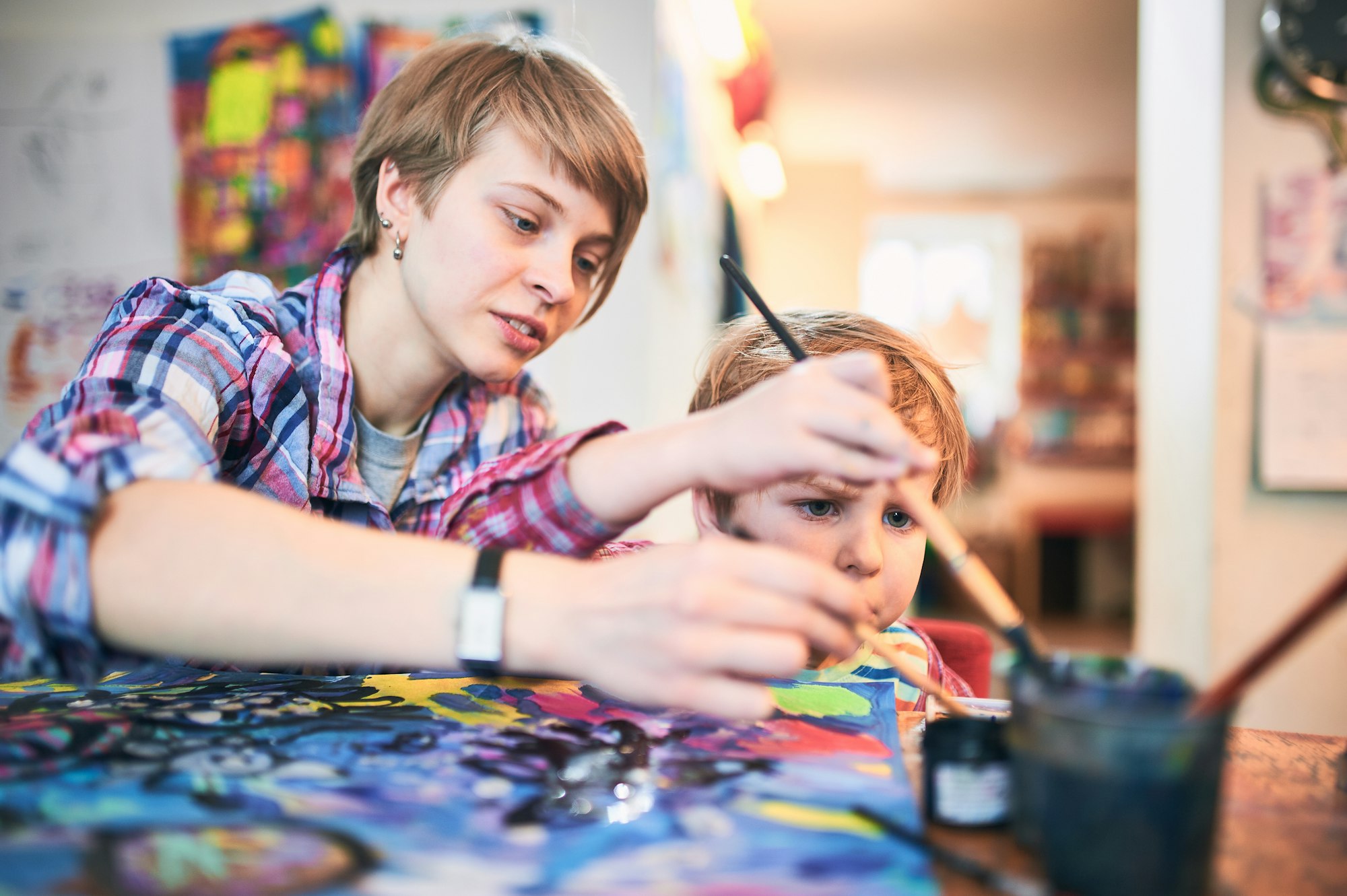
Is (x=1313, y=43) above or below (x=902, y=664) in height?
above

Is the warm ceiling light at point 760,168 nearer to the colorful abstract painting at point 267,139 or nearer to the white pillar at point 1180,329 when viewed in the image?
the white pillar at point 1180,329

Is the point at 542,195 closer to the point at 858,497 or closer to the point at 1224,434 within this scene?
the point at 858,497

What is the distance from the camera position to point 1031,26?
4008mm

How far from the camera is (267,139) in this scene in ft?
6.28

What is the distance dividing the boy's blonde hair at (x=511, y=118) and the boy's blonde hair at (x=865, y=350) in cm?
21

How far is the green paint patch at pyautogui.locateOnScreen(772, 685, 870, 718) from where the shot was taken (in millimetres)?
722

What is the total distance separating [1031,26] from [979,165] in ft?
7.15

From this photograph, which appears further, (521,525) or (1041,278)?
(1041,278)

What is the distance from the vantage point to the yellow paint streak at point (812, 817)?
1.62ft

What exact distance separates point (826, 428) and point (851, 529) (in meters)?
0.35

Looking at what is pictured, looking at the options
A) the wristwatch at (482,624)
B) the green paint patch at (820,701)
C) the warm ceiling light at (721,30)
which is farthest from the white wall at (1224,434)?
the wristwatch at (482,624)

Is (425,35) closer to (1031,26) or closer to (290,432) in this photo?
(290,432)

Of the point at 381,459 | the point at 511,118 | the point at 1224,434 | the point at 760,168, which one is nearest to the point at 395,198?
the point at 511,118

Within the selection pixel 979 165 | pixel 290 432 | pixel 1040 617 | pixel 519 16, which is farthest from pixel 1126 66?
pixel 290 432
